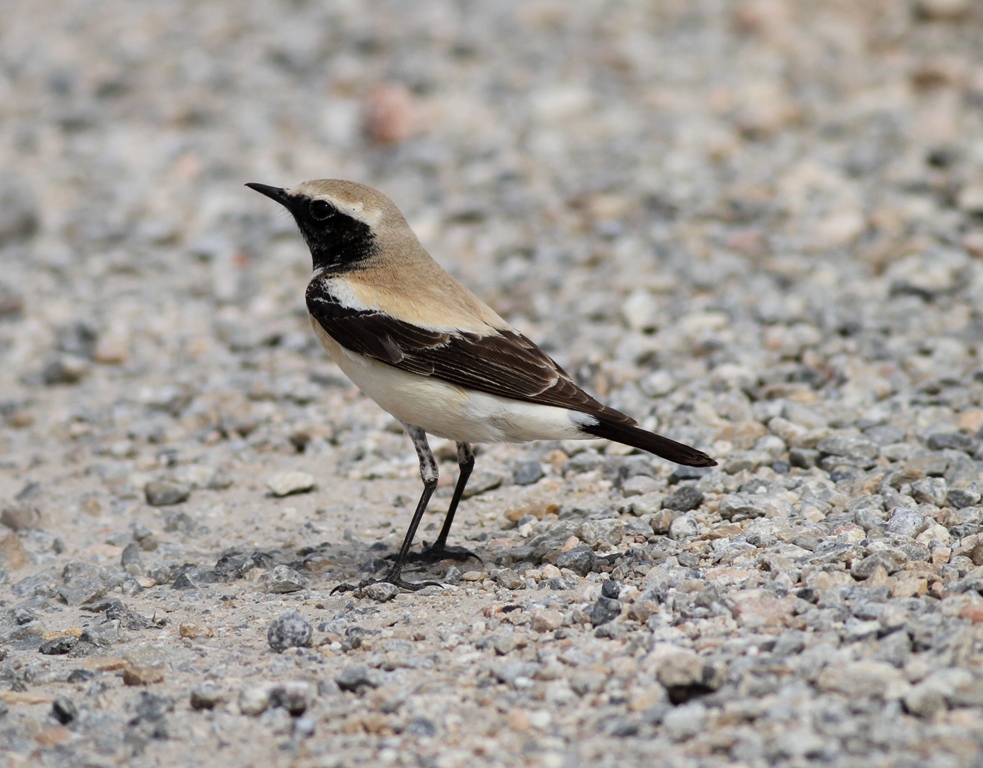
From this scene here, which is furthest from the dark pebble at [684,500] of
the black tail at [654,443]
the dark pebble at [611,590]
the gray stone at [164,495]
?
the gray stone at [164,495]

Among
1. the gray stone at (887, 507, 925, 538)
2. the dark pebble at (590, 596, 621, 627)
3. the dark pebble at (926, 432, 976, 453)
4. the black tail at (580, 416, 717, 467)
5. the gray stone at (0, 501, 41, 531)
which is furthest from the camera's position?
the gray stone at (0, 501, 41, 531)

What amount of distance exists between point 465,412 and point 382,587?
1.01 meters

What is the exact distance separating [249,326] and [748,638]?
20.2ft

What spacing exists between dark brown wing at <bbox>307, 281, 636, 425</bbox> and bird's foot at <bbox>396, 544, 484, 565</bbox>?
0.96 meters

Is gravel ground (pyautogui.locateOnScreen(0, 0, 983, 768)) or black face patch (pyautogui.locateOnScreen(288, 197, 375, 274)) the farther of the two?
black face patch (pyautogui.locateOnScreen(288, 197, 375, 274))

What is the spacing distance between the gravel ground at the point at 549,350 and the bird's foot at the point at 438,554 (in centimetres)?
13

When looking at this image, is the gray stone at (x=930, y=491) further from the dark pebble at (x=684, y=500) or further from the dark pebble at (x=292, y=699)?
the dark pebble at (x=292, y=699)

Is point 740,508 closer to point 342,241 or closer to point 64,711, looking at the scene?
point 342,241

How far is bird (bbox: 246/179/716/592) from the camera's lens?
5.92 m

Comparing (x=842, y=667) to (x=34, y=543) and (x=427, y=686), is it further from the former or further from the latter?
(x=34, y=543)

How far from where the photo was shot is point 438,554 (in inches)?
248

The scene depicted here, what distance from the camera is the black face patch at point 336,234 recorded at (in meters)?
6.70

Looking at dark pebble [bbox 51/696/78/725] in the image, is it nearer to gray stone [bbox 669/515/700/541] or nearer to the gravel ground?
the gravel ground

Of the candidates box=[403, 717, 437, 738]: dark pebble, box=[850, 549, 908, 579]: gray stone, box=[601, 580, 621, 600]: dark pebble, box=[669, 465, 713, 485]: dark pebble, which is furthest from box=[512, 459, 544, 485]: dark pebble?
box=[403, 717, 437, 738]: dark pebble
